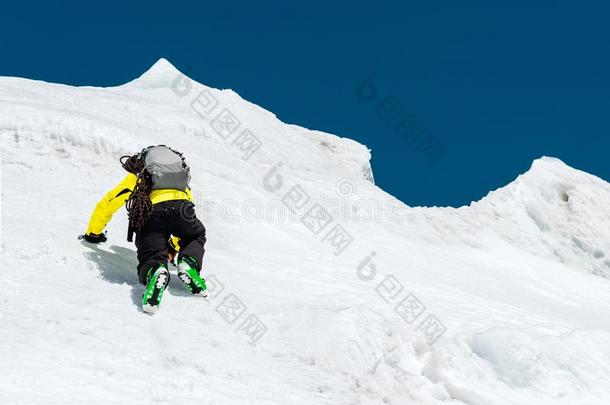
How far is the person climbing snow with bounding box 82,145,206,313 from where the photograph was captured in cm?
649

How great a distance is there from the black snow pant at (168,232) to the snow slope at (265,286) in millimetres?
434

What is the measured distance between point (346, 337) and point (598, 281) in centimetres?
1113

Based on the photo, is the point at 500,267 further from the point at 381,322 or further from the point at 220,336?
the point at 220,336

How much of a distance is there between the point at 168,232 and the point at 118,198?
780 mm

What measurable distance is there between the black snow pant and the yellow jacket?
115 mm

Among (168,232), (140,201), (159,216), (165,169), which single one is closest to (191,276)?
(168,232)

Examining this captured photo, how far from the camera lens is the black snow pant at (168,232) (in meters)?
6.42

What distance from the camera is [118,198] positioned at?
7039mm

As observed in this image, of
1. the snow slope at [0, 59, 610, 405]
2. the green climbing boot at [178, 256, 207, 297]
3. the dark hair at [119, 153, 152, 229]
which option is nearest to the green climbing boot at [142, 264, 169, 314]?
the snow slope at [0, 59, 610, 405]

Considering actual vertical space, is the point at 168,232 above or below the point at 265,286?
below

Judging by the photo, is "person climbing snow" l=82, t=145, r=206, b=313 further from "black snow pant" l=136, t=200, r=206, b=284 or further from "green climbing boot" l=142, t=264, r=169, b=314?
"green climbing boot" l=142, t=264, r=169, b=314

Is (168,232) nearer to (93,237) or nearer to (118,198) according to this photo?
(118,198)

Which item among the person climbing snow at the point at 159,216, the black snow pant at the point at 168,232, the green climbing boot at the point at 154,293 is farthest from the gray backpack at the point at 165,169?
the green climbing boot at the point at 154,293

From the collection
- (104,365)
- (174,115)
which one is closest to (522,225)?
(174,115)
